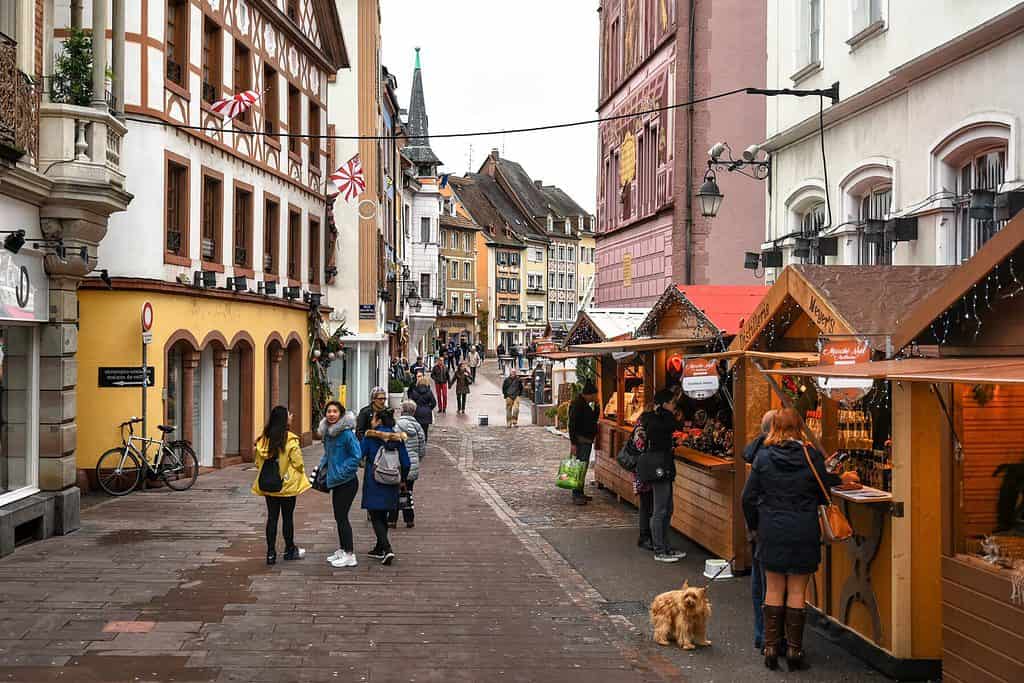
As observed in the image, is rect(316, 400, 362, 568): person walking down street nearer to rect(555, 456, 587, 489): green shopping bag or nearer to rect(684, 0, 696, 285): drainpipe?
rect(555, 456, 587, 489): green shopping bag

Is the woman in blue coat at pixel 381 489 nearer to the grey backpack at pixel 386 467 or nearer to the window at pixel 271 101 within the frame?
the grey backpack at pixel 386 467

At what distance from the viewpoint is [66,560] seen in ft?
40.0

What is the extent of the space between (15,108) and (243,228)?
12391 mm

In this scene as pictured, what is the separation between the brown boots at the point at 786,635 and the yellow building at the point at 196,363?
13.0 metres

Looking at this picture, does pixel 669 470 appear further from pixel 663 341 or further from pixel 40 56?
pixel 40 56

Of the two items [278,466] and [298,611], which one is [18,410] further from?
[298,611]

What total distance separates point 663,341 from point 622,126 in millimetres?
17751

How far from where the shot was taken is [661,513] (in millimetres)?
12898

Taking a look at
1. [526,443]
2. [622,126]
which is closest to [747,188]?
[622,126]

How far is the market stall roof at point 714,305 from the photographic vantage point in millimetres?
13266

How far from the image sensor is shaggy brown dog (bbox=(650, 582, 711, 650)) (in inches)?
348

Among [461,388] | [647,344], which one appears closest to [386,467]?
[647,344]

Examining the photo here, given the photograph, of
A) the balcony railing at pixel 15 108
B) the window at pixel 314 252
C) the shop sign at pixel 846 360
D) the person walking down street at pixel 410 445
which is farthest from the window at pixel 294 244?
the shop sign at pixel 846 360

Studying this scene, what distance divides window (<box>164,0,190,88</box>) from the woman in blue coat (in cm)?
1092
